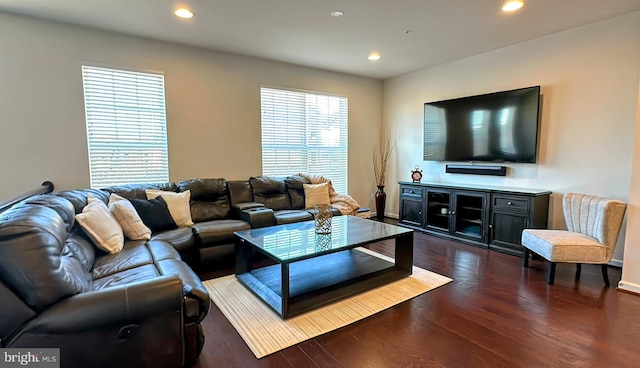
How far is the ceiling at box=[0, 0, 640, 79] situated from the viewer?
118 inches

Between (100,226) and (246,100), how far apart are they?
2.76m

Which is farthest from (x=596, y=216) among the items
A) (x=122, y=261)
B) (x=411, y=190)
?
(x=122, y=261)

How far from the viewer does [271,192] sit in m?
4.57

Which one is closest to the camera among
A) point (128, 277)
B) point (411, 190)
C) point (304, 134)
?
point (128, 277)

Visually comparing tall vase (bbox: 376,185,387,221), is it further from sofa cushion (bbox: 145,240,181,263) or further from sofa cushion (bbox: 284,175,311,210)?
sofa cushion (bbox: 145,240,181,263)

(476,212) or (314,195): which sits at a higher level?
(314,195)

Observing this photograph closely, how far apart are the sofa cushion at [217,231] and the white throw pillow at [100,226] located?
766 mm

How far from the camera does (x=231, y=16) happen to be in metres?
3.23

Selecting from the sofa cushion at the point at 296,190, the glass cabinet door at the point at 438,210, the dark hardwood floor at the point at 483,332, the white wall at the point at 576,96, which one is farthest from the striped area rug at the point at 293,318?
the white wall at the point at 576,96

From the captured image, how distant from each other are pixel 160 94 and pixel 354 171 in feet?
11.5

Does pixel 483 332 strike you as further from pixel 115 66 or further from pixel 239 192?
pixel 115 66

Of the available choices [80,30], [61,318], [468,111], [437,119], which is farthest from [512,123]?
[80,30]

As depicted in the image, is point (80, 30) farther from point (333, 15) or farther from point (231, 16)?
point (333, 15)

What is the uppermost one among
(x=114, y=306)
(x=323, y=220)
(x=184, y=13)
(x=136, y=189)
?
(x=184, y=13)
